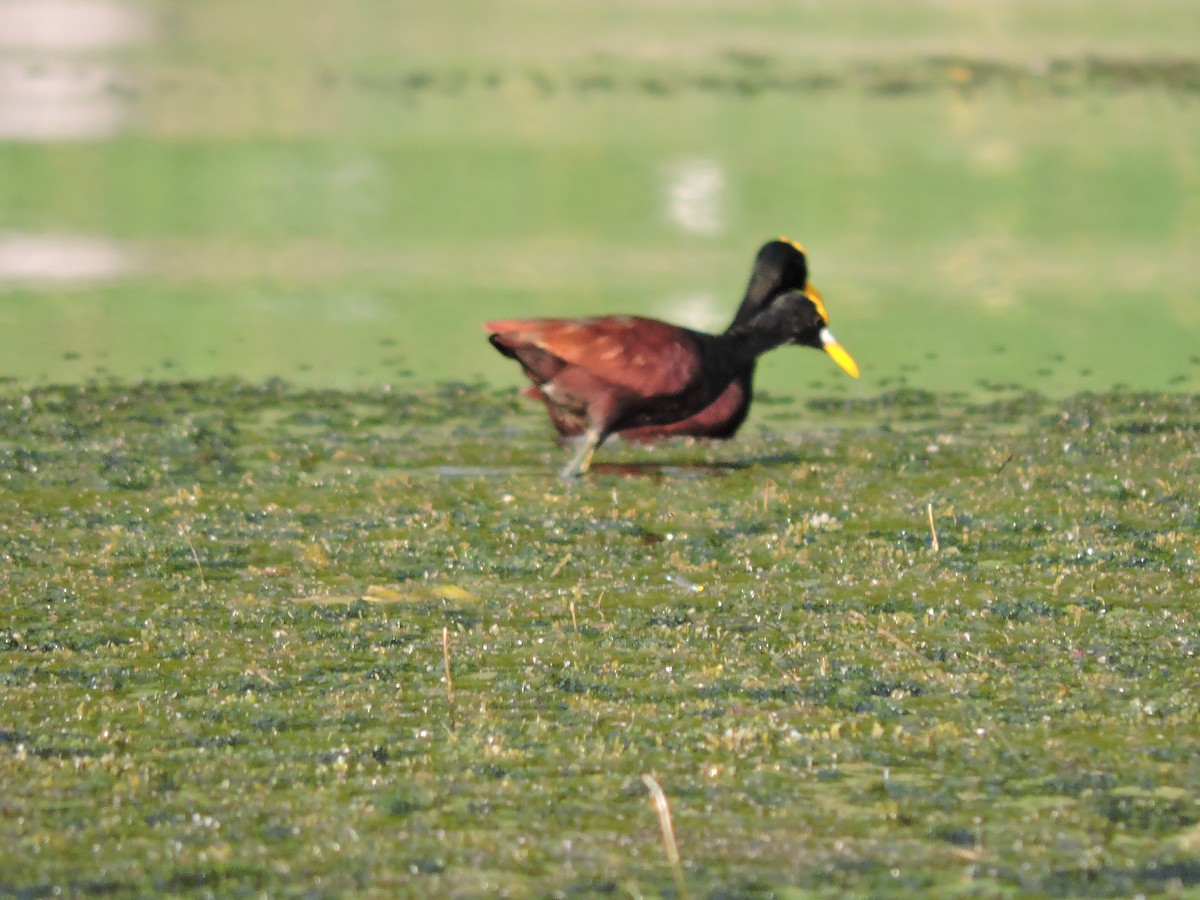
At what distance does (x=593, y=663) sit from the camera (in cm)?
700

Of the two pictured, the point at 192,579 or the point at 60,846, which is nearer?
the point at 60,846

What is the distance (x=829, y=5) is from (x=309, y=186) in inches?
730

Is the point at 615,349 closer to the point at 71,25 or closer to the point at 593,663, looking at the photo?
the point at 593,663

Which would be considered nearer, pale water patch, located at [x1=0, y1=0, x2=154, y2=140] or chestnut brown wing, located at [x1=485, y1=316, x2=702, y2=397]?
chestnut brown wing, located at [x1=485, y1=316, x2=702, y2=397]

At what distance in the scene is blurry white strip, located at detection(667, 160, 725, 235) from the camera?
2397 centimetres

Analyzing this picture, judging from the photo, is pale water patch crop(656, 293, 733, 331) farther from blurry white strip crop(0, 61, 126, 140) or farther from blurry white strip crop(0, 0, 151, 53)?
blurry white strip crop(0, 0, 151, 53)

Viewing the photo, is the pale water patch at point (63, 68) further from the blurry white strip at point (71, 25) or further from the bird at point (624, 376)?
the bird at point (624, 376)

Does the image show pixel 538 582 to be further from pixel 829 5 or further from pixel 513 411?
pixel 829 5

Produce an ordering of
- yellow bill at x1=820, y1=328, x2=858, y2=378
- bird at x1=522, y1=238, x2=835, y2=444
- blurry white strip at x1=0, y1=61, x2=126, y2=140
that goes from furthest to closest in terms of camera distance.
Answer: blurry white strip at x1=0, y1=61, x2=126, y2=140, yellow bill at x1=820, y1=328, x2=858, y2=378, bird at x1=522, y1=238, x2=835, y2=444

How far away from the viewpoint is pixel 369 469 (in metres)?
10.8

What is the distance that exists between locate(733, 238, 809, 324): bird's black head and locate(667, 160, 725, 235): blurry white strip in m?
11.2

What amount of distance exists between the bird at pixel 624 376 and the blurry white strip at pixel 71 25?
2756cm

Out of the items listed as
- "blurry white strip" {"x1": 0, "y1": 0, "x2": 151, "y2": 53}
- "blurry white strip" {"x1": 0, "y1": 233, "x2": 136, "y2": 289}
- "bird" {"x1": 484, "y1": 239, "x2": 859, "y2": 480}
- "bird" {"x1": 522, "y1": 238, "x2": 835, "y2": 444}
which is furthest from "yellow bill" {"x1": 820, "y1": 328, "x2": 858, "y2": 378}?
"blurry white strip" {"x1": 0, "y1": 0, "x2": 151, "y2": 53}

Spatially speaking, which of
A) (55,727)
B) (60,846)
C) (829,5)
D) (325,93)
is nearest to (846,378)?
(55,727)
